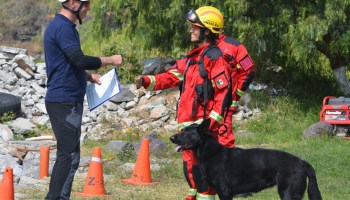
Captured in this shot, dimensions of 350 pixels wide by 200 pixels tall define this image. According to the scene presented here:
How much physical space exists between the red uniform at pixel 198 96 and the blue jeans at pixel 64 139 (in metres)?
1.19

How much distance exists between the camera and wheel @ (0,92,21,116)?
696 inches

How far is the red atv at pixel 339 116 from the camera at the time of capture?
1533cm

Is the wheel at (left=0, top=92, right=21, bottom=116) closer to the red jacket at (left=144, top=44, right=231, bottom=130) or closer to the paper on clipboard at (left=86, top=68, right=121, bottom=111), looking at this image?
the red jacket at (left=144, top=44, right=231, bottom=130)

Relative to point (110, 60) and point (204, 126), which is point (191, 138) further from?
point (110, 60)

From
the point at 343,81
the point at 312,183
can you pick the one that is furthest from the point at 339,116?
the point at 312,183

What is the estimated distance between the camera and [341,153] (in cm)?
1304

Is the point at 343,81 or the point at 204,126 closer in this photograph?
the point at 204,126

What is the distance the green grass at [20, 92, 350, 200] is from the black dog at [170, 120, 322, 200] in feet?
6.36

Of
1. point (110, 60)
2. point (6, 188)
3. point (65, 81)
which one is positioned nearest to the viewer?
point (65, 81)

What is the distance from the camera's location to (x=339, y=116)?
50.7 ft

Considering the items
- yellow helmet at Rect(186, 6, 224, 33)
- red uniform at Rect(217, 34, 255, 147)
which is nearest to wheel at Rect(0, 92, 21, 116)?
red uniform at Rect(217, 34, 255, 147)

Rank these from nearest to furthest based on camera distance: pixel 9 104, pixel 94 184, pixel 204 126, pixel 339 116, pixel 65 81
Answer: pixel 65 81, pixel 204 126, pixel 94 184, pixel 339 116, pixel 9 104

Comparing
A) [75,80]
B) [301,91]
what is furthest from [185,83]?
[301,91]

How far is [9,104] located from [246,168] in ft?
37.8
